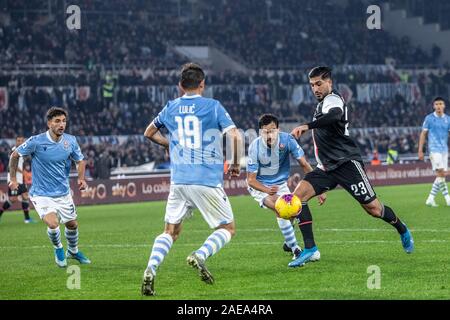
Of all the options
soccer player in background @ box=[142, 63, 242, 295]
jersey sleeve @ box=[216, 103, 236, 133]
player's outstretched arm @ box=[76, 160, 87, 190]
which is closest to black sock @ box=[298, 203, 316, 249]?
soccer player in background @ box=[142, 63, 242, 295]

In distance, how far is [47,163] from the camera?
→ 13.4m

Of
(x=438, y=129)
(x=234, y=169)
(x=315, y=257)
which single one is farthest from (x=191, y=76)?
(x=438, y=129)

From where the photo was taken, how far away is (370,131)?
4569cm

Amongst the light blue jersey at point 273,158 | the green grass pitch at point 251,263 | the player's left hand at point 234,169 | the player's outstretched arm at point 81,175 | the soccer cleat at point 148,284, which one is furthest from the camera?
the light blue jersey at point 273,158

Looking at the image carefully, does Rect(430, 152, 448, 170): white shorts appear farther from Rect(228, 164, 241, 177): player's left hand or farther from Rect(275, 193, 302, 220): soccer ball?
Rect(228, 164, 241, 177): player's left hand

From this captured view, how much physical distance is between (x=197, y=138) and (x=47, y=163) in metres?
4.31

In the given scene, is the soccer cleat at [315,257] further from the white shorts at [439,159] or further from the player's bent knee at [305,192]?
the white shorts at [439,159]

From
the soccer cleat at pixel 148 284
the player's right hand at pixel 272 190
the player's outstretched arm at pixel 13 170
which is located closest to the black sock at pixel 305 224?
the player's right hand at pixel 272 190

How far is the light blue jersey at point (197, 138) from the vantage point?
980cm

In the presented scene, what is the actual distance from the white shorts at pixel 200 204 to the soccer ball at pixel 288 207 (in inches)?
83.5

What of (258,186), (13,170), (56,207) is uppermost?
(13,170)

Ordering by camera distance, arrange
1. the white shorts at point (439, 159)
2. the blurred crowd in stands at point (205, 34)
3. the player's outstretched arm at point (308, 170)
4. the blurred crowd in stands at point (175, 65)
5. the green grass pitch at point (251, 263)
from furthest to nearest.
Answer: the blurred crowd in stands at point (205, 34) < the blurred crowd in stands at point (175, 65) < the white shorts at point (439, 159) < the player's outstretched arm at point (308, 170) < the green grass pitch at point (251, 263)

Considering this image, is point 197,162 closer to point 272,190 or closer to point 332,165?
point 332,165
